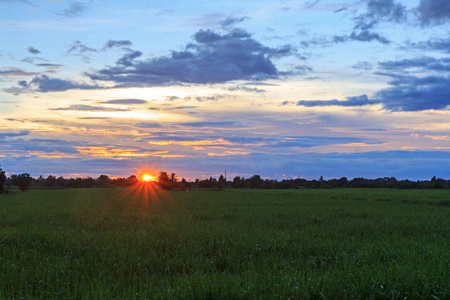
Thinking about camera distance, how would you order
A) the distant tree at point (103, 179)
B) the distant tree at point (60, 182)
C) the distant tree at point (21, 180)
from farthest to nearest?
the distant tree at point (103, 179) < the distant tree at point (60, 182) < the distant tree at point (21, 180)

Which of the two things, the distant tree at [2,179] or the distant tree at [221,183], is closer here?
the distant tree at [2,179]

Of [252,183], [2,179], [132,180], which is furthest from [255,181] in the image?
[2,179]

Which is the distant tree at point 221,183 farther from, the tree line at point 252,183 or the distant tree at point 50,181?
the distant tree at point 50,181

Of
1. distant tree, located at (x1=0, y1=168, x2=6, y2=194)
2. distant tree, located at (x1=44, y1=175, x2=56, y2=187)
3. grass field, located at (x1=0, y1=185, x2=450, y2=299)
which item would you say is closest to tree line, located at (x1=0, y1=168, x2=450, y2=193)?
distant tree, located at (x1=44, y1=175, x2=56, y2=187)

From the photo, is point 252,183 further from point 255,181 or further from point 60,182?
point 60,182

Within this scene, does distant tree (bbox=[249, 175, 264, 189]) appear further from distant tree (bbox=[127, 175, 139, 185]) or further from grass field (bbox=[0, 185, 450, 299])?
grass field (bbox=[0, 185, 450, 299])

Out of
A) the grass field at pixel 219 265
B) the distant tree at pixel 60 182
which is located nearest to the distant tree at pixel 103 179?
the distant tree at pixel 60 182

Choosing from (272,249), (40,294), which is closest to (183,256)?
(272,249)

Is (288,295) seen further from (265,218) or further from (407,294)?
(265,218)

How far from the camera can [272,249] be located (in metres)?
12.0

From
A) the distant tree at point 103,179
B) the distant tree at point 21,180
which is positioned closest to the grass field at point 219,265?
the distant tree at point 21,180

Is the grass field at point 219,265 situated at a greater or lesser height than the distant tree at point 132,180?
lesser

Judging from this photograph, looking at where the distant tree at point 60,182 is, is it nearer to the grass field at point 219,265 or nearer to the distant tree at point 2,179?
the distant tree at point 2,179

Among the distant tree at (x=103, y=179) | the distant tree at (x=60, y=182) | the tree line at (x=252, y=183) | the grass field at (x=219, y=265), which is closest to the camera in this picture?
the grass field at (x=219, y=265)
